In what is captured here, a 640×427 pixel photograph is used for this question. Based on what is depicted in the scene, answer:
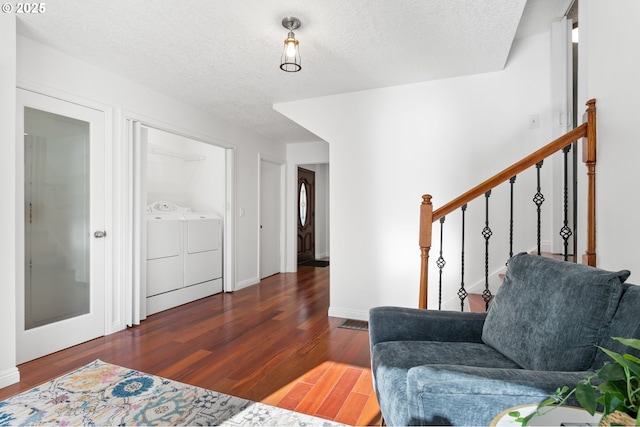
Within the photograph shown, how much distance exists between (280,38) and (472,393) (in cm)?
242

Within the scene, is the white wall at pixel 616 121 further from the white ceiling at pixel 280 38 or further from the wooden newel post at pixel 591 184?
the white ceiling at pixel 280 38

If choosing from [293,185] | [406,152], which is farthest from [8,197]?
[293,185]

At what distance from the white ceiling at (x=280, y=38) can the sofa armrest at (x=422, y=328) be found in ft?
6.05

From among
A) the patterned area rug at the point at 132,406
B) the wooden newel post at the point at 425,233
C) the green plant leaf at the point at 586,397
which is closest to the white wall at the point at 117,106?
the patterned area rug at the point at 132,406

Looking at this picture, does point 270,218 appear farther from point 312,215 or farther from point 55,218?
point 55,218

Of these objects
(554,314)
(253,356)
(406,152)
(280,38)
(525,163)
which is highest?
(280,38)

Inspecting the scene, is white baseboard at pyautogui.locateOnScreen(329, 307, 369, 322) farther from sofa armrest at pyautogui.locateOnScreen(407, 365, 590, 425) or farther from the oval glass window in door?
the oval glass window in door

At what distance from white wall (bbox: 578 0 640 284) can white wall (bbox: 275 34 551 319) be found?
3.10 ft

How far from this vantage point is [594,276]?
3.72ft

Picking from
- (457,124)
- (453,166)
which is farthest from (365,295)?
(457,124)

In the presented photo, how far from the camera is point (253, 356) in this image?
8.27 ft

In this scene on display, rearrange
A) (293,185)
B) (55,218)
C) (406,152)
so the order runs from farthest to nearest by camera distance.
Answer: (293,185), (406,152), (55,218)

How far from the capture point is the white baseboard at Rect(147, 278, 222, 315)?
141 inches

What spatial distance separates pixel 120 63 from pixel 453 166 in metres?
3.10
